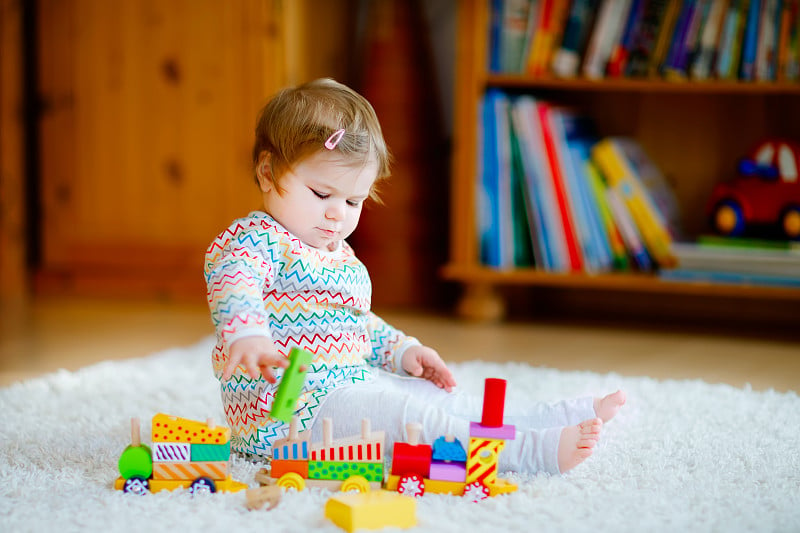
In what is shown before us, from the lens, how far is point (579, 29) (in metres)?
1.93

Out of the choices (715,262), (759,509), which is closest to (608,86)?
(715,262)

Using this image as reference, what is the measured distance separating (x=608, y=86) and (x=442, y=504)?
4.08ft

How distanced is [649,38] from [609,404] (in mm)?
1088

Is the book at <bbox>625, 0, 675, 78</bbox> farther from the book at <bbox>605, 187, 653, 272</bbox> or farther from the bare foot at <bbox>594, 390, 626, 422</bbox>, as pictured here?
the bare foot at <bbox>594, 390, 626, 422</bbox>

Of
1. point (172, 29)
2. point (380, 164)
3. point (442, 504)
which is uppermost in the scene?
point (172, 29)

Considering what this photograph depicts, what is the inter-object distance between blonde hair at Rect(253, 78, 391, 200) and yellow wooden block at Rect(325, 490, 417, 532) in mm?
359

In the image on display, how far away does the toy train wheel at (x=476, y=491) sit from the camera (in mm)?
886

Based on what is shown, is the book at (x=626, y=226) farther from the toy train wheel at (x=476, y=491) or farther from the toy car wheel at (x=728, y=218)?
the toy train wheel at (x=476, y=491)

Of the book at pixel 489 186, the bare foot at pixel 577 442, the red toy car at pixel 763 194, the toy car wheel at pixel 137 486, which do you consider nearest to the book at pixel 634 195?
the red toy car at pixel 763 194

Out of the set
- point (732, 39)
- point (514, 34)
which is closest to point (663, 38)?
point (732, 39)

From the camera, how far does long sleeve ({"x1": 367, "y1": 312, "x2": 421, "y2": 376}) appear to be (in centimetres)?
112

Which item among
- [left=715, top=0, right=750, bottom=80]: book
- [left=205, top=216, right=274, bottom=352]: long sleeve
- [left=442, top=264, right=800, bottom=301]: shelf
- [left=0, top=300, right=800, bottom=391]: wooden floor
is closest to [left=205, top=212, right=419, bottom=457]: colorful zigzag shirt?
[left=205, top=216, right=274, bottom=352]: long sleeve

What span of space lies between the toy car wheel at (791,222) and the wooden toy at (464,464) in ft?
3.60

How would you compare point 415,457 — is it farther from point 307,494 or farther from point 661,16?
point 661,16
